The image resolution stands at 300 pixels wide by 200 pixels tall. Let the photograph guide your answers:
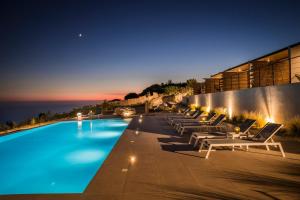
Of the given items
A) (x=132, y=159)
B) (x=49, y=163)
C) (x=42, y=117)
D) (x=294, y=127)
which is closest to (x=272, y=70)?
(x=294, y=127)

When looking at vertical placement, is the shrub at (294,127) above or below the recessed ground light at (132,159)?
above

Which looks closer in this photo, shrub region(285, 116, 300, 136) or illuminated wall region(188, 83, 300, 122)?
shrub region(285, 116, 300, 136)

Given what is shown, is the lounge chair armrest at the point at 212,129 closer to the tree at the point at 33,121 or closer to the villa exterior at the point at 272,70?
the villa exterior at the point at 272,70

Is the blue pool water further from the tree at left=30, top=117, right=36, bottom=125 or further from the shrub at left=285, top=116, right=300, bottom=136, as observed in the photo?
the shrub at left=285, top=116, right=300, bottom=136

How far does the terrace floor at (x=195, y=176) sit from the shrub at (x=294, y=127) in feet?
3.33

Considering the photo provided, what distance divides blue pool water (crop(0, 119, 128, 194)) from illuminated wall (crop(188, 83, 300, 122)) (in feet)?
19.5

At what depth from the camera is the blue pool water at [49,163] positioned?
5527mm

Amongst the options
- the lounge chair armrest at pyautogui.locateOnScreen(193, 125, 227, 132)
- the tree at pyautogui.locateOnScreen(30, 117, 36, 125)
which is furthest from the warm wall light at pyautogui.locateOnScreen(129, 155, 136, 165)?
the tree at pyautogui.locateOnScreen(30, 117, 36, 125)

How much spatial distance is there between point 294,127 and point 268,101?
86.8 inches

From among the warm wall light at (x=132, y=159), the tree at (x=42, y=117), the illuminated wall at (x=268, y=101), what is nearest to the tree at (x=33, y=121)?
the tree at (x=42, y=117)

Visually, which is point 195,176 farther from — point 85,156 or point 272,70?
point 272,70

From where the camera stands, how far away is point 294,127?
26.2 ft

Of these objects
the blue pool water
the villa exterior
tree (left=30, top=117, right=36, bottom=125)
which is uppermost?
the villa exterior

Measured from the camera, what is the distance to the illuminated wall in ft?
28.3
